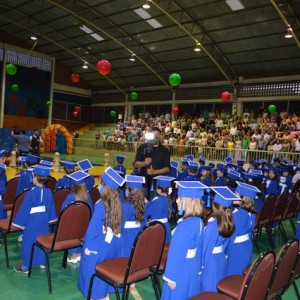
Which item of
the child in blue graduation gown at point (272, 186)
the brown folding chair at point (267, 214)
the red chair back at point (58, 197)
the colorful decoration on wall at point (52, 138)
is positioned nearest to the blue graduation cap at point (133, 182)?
the red chair back at point (58, 197)

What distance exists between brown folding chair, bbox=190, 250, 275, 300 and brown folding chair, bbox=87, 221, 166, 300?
514 mm

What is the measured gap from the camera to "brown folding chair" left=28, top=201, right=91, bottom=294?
3673 millimetres

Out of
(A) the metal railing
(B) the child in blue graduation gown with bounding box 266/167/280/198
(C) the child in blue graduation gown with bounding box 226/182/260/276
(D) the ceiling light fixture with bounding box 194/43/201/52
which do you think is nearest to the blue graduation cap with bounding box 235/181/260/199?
(C) the child in blue graduation gown with bounding box 226/182/260/276

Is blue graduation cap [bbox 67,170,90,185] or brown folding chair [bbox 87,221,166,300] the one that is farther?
blue graduation cap [bbox 67,170,90,185]

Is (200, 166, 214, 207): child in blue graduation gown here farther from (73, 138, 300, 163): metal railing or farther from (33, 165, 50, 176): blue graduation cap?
(73, 138, 300, 163): metal railing

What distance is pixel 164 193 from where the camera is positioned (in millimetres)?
4520

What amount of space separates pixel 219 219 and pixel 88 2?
18.9m

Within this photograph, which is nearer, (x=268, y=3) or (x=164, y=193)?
(x=164, y=193)

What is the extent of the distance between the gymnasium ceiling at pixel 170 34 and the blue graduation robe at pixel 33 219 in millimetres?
13866

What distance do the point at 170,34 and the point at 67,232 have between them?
1841cm

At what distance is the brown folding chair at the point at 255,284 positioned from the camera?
2.40 metres

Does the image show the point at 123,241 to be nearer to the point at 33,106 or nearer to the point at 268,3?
the point at 268,3

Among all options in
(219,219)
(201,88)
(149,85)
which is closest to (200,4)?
(201,88)

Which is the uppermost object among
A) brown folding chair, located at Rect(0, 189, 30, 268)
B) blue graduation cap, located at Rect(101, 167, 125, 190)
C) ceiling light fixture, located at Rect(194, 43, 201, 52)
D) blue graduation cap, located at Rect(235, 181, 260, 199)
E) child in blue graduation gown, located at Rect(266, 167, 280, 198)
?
ceiling light fixture, located at Rect(194, 43, 201, 52)
